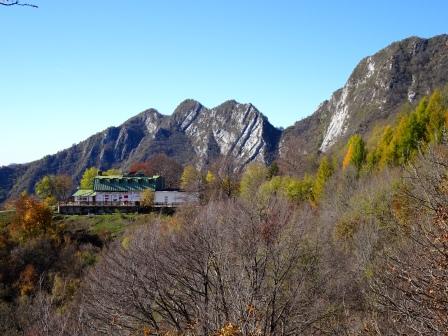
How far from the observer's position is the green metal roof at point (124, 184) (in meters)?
64.7

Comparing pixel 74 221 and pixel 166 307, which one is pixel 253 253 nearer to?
pixel 166 307

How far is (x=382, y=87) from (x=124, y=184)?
347 ft

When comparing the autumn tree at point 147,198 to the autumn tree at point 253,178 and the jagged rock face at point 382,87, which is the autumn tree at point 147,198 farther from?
the jagged rock face at point 382,87

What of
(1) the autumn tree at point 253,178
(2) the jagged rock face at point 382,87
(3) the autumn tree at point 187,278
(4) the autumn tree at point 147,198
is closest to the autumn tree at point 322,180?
(1) the autumn tree at point 253,178

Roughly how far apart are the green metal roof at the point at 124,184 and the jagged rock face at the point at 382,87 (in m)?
69.7

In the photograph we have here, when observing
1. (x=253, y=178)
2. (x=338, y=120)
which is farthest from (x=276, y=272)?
(x=338, y=120)

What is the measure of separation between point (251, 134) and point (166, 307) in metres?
184

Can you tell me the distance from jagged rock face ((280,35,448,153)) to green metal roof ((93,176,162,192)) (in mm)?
69726

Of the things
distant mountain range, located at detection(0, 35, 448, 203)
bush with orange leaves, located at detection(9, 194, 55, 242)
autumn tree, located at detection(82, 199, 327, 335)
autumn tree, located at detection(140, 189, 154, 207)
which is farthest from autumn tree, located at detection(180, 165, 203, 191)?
autumn tree, located at detection(82, 199, 327, 335)

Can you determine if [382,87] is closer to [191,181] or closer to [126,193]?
[191,181]

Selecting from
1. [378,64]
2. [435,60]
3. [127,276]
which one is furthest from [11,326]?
[378,64]

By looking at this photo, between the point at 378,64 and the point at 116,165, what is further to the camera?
the point at 116,165

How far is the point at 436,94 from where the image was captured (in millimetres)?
42875

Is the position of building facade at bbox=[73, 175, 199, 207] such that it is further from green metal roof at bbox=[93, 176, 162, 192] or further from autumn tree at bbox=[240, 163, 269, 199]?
autumn tree at bbox=[240, 163, 269, 199]
